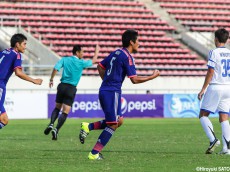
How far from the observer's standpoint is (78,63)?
59.7 ft

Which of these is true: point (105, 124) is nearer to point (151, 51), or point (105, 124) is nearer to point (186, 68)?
point (186, 68)

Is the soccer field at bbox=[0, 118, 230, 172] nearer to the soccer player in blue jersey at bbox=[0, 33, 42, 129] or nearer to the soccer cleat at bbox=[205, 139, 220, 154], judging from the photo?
the soccer cleat at bbox=[205, 139, 220, 154]

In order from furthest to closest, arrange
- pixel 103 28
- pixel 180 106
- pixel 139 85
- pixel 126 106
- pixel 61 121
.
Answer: pixel 103 28 → pixel 139 85 → pixel 180 106 → pixel 126 106 → pixel 61 121

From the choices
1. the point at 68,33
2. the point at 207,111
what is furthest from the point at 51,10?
the point at 207,111

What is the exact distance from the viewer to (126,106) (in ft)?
111

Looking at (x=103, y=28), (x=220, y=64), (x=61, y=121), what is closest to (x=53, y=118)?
(x=61, y=121)

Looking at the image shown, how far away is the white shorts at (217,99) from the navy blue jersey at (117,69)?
2.30 m

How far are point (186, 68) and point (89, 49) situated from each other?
560 centimetres

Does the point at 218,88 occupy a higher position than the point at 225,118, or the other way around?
the point at 218,88

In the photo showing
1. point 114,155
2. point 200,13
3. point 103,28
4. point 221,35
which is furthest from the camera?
point 200,13

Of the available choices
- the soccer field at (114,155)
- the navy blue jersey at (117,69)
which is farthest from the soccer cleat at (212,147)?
the navy blue jersey at (117,69)

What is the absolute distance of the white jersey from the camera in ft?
43.2

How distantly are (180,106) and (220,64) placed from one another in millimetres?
22010

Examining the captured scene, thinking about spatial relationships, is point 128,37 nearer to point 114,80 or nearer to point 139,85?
point 114,80
